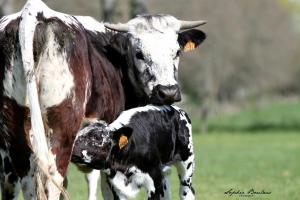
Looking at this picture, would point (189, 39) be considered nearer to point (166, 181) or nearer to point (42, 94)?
point (166, 181)

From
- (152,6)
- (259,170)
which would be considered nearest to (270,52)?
(152,6)

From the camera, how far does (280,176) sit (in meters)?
16.6

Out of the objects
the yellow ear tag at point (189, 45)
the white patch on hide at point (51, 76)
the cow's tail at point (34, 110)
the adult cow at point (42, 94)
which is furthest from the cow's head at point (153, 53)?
the cow's tail at point (34, 110)

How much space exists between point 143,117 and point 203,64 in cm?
5735

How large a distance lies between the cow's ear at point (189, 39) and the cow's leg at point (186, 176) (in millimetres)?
1384

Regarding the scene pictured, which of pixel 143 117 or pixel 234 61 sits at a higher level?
pixel 143 117

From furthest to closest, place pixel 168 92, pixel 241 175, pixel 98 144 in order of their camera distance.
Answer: pixel 241 175
pixel 168 92
pixel 98 144

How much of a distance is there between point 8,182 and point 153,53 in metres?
2.12

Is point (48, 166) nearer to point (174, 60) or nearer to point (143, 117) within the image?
point (143, 117)

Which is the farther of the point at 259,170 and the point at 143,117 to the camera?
the point at 259,170

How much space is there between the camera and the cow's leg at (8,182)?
8055 mm

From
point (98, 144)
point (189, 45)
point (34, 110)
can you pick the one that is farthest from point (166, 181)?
point (34, 110)

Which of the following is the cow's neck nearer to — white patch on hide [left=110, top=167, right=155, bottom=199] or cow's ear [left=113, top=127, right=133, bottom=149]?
cow's ear [left=113, top=127, right=133, bottom=149]

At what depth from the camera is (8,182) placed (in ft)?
26.7
